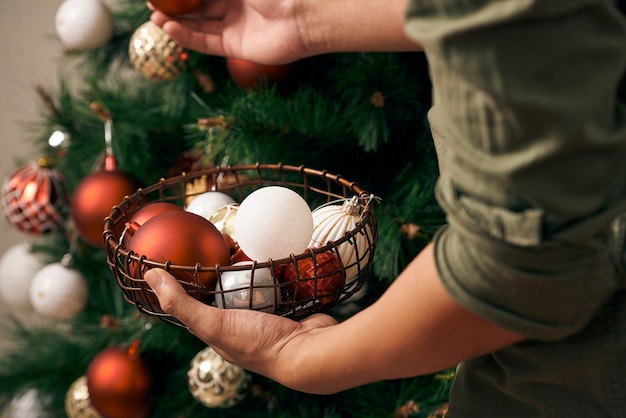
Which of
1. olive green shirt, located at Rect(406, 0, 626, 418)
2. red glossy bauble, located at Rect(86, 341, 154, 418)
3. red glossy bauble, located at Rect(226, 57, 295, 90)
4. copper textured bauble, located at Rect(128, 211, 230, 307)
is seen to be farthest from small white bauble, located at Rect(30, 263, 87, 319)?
olive green shirt, located at Rect(406, 0, 626, 418)

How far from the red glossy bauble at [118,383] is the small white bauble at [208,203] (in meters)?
0.39

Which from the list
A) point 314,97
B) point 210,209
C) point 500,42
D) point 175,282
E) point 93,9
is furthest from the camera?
point 93,9

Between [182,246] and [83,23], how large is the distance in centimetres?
56

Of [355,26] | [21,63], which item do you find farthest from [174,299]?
[21,63]

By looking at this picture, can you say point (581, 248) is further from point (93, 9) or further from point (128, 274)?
point (93, 9)

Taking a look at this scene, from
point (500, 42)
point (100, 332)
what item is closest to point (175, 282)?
point (500, 42)

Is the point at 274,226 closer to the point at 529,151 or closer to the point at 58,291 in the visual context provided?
the point at 529,151

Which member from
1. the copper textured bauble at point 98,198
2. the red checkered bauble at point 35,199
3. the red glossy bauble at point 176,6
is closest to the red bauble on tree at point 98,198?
the copper textured bauble at point 98,198

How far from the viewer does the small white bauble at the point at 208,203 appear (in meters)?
0.72

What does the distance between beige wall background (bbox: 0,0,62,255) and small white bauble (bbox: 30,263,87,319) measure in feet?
1.75

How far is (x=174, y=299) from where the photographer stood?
52 centimetres

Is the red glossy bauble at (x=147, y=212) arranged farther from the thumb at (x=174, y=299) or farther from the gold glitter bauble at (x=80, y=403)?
the gold glitter bauble at (x=80, y=403)

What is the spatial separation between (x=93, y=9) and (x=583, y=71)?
82 centimetres

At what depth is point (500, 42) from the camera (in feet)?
1.10
